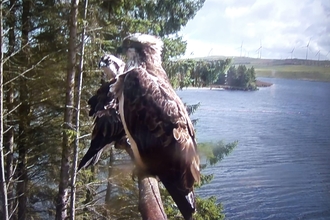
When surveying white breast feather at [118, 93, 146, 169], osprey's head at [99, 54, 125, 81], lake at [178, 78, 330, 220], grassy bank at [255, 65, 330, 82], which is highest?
grassy bank at [255, 65, 330, 82]

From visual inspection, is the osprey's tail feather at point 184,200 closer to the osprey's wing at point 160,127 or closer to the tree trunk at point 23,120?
the osprey's wing at point 160,127

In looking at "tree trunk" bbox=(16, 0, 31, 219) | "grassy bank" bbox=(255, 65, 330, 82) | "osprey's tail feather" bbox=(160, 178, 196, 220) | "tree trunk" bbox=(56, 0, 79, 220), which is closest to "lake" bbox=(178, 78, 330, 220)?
"grassy bank" bbox=(255, 65, 330, 82)

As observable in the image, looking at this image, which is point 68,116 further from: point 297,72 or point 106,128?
point 297,72

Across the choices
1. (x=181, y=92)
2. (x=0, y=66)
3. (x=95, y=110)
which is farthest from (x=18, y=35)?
(x=95, y=110)

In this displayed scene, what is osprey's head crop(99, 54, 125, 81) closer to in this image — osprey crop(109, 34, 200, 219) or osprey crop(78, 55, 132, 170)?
osprey crop(78, 55, 132, 170)

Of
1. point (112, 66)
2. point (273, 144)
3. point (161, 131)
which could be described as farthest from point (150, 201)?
point (273, 144)

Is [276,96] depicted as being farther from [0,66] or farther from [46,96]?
[0,66]
